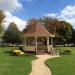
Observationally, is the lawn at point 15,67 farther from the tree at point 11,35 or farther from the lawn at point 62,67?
the tree at point 11,35

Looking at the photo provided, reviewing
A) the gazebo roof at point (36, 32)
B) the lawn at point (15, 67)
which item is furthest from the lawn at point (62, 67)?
the gazebo roof at point (36, 32)

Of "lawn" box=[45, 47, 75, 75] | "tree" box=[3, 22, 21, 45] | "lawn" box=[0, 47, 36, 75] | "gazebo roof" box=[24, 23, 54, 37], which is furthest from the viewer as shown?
"tree" box=[3, 22, 21, 45]

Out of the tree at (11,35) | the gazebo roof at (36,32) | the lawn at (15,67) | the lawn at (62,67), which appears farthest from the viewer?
the tree at (11,35)

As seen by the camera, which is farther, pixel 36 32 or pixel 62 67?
pixel 36 32

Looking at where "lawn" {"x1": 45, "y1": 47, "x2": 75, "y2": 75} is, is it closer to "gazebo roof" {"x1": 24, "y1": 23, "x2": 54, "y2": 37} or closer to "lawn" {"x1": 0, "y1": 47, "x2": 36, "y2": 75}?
"lawn" {"x1": 0, "y1": 47, "x2": 36, "y2": 75}

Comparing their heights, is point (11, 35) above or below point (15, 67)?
above

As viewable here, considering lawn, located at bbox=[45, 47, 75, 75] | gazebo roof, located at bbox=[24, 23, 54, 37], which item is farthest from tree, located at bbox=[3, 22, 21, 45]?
lawn, located at bbox=[45, 47, 75, 75]

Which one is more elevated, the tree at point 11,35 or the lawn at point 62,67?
the tree at point 11,35

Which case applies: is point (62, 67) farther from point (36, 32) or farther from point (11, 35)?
point (11, 35)

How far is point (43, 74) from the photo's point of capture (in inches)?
659

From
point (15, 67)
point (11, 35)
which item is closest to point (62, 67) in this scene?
point (15, 67)

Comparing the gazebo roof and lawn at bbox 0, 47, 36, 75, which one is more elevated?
the gazebo roof

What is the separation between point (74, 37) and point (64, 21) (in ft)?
26.9

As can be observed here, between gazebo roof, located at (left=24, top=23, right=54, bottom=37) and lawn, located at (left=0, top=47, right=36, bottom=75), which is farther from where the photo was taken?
gazebo roof, located at (left=24, top=23, right=54, bottom=37)
